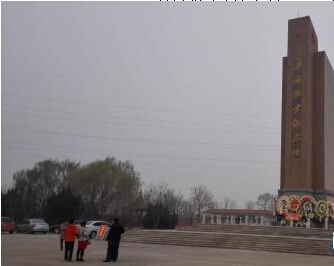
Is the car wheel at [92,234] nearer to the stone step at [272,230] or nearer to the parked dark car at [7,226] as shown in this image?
the parked dark car at [7,226]

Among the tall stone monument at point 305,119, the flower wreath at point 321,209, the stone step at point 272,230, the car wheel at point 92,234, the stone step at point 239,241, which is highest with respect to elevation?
the tall stone monument at point 305,119

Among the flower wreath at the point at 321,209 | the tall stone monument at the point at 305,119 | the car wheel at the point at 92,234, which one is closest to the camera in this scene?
the car wheel at the point at 92,234

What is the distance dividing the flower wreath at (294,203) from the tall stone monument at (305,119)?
642mm

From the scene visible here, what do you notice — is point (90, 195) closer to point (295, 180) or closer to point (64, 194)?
point (64, 194)

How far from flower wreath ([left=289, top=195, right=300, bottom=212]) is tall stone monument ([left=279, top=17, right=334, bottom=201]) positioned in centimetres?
64

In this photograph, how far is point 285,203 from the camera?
3466 cm

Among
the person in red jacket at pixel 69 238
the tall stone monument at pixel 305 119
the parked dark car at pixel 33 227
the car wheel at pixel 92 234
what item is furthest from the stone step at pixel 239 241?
the tall stone monument at pixel 305 119

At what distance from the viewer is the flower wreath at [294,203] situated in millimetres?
34125

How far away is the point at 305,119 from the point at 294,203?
614cm

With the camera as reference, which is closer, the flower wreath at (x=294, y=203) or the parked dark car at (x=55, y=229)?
the flower wreath at (x=294, y=203)

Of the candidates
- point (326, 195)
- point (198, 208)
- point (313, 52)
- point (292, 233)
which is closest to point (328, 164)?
point (326, 195)

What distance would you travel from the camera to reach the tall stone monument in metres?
35.6

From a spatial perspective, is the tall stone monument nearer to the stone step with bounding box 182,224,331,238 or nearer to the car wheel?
the stone step with bounding box 182,224,331,238

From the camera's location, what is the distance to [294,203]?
34.3 meters
